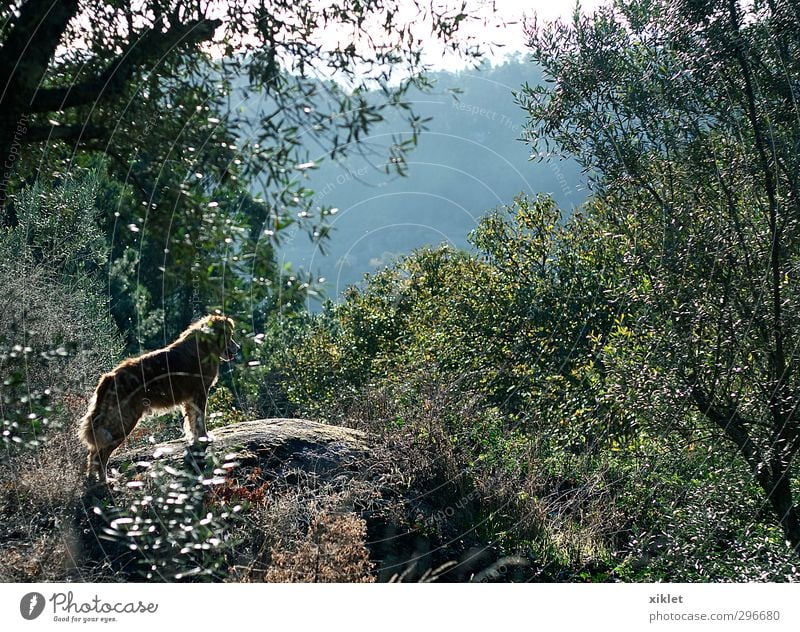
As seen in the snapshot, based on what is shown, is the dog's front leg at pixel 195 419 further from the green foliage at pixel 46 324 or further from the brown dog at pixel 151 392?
the green foliage at pixel 46 324

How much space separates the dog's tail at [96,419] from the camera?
325 inches

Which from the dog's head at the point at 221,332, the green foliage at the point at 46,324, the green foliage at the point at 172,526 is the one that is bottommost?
the green foliage at the point at 172,526

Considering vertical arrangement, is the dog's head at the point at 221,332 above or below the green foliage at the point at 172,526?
above

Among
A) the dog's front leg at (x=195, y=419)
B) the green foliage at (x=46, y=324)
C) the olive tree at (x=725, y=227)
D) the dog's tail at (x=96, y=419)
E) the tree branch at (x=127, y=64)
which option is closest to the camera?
the tree branch at (x=127, y=64)

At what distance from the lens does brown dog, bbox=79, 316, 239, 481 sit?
27.1 ft

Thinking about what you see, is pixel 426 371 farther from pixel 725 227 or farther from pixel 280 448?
pixel 725 227

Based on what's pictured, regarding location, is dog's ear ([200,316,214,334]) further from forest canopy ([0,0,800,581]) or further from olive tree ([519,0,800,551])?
olive tree ([519,0,800,551])

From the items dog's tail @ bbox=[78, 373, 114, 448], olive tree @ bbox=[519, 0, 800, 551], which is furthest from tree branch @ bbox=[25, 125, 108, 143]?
olive tree @ bbox=[519, 0, 800, 551]

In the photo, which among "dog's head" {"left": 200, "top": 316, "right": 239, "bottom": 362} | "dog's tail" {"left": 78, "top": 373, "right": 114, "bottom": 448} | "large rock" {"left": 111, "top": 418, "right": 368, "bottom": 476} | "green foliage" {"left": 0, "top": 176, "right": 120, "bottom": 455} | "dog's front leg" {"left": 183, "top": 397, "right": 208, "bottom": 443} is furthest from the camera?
"dog's front leg" {"left": 183, "top": 397, "right": 208, "bottom": 443}

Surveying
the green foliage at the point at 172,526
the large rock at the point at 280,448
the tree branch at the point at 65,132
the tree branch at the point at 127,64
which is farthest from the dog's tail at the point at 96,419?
the tree branch at the point at 127,64

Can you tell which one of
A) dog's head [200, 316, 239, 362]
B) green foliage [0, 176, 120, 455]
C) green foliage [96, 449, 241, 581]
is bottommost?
green foliage [96, 449, 241, 581]

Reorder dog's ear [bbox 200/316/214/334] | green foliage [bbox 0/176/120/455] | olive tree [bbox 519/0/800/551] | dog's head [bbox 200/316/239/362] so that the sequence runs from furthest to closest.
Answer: olive tree [bbox 519/0/800/551], green foliage [bbox 0/176/120/455], dog's ear [bbox 200/316/214/334], dog's head [bbox 200/316/239/362]

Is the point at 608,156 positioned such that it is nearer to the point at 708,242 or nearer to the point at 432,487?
the point at 708,242

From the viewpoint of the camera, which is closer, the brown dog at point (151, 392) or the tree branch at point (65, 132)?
the tree branch at point (65, 132)
